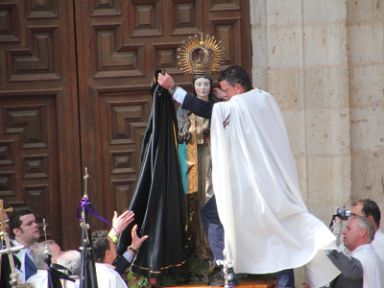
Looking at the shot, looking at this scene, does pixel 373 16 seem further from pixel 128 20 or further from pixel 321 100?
pixel 128 20

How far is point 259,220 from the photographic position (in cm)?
993

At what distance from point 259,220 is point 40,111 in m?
2.83

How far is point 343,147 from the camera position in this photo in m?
11.4

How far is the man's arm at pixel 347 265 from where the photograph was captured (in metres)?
9.70

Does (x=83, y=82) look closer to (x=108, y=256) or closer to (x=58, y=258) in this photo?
(x=58, y=258)

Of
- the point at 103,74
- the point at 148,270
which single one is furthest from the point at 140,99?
the point at 148,270

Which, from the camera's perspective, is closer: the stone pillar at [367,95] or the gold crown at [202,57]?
the gold crown at [202,57]

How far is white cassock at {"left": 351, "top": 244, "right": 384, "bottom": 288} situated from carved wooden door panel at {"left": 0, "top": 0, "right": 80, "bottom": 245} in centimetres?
304

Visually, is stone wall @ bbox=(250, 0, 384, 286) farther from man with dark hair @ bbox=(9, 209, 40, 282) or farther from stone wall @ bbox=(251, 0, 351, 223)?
man with dark hair @ bbox=(9, 209, 40, 282)

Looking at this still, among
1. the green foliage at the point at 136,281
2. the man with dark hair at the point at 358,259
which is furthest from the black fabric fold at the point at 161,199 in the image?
the man with dark hair at the point at 358,259

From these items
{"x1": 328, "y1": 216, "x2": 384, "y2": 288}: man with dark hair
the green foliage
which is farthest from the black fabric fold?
{"x1": 328, "y1": 216, "x2": 384, "y2": 288}: man with dark hair

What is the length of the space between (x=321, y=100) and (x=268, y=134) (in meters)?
1.50

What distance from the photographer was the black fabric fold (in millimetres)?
10242

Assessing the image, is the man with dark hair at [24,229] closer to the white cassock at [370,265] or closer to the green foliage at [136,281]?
the green foliage at [136,281]
